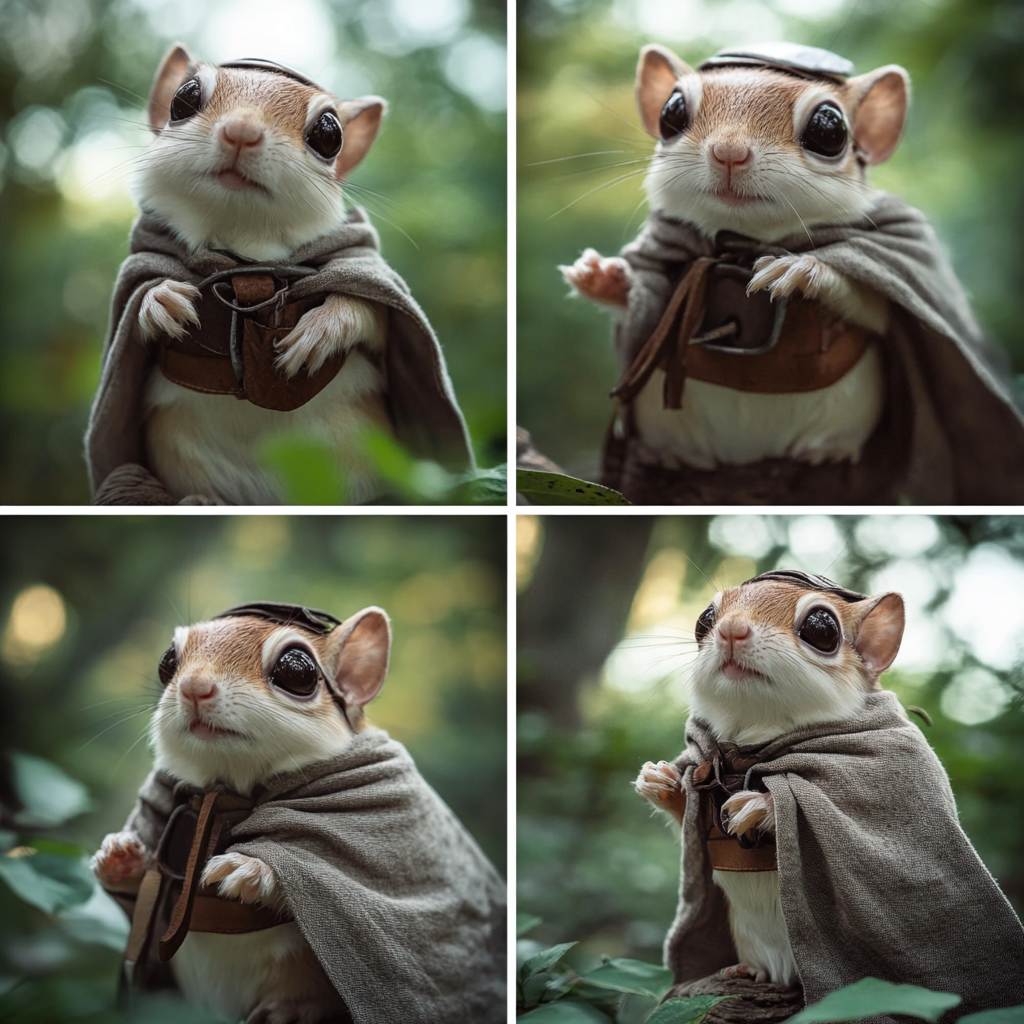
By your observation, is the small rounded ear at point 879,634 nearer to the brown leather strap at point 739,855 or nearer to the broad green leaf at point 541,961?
the brown leather strap at point 739,855

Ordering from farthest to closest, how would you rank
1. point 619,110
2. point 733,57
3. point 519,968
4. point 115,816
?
point 115,816
point 619,110
point 519,968
point 733,57

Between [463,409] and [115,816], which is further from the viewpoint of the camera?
[115,816]

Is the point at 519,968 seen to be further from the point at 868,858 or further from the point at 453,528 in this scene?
the point at 453,528

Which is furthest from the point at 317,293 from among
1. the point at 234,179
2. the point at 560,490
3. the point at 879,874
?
the point at 879,874

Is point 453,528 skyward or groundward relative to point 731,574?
skyward

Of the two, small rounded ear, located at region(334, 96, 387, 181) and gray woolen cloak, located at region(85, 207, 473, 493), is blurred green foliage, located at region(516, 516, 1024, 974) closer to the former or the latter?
gray woolen cloak, located at region(85, 207, 473, 493)

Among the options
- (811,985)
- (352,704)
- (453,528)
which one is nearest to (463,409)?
(453,528)
